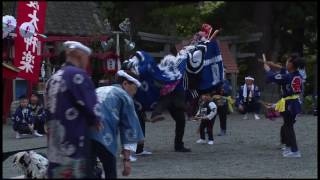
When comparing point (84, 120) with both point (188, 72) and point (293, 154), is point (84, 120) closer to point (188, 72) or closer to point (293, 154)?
point (188, 72)

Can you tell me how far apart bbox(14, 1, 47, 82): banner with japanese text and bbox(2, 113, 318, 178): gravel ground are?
5.09 feet

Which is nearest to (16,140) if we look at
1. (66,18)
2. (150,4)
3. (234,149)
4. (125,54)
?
(125,54)

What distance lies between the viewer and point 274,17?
2159 centimetres

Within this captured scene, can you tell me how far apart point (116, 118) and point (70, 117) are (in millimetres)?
757

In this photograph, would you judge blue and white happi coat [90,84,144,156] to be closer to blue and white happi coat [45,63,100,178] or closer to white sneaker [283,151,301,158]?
blue and white happi coat [45,63,100,178]

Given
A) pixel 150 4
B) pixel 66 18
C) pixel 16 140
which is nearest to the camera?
pixel 16 140

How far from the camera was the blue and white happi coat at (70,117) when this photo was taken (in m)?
4.46

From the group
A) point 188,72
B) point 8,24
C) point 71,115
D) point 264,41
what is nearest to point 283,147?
point 188,72

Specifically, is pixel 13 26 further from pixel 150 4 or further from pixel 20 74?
pixel 150 4

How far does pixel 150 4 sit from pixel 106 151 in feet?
52.8

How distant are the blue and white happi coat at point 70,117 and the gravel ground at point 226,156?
1351 millimetres

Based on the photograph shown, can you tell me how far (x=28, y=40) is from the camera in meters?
9.34

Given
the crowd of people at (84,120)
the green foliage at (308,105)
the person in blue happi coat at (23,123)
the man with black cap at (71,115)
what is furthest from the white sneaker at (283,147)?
the green foliage at (308,105)

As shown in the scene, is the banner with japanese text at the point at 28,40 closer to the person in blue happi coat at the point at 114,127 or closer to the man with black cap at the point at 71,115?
the person in blue happi coat at the point at 114,127
